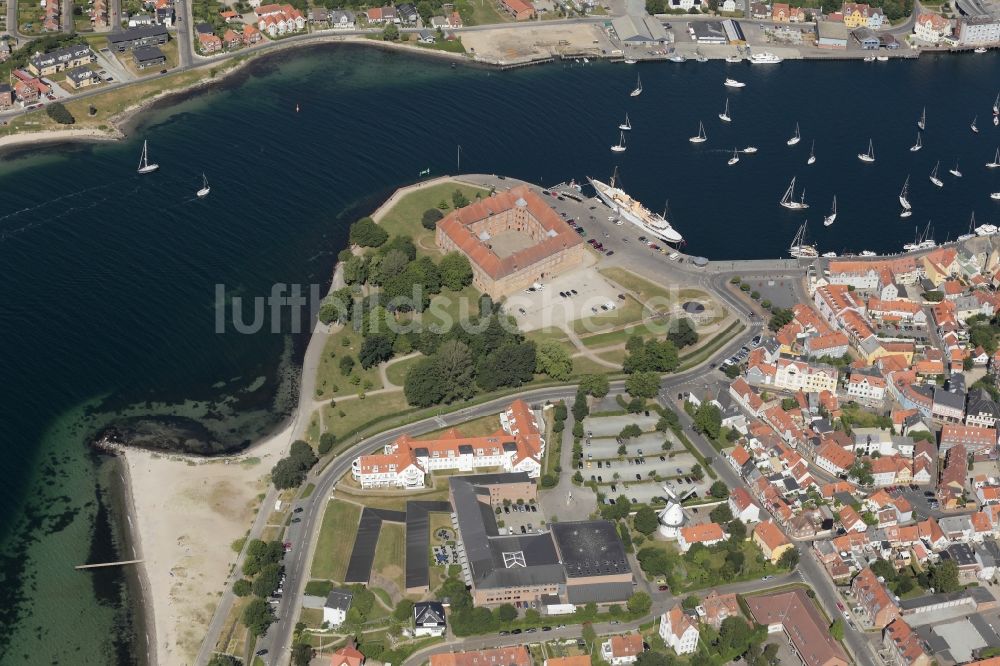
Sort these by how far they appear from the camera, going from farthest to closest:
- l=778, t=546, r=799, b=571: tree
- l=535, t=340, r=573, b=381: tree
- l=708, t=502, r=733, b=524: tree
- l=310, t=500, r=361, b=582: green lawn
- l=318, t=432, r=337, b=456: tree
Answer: l=535, t=340, r=573, b=381: tree < l=318, t=432, r=337, b=456: tree < l=708, t=502, r=733, b=524: tree < l=778, t=546, r=799, b=571: tree < l=310, t=500, r=361, b=582: green lawn

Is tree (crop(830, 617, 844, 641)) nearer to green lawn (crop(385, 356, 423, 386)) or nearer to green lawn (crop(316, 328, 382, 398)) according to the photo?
green lawn (crop(385, 356, 423, 386))

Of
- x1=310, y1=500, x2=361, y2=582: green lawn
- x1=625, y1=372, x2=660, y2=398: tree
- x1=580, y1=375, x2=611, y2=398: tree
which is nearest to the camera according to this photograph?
x1=310, y1=500, x2=361, y2=582: green lawn

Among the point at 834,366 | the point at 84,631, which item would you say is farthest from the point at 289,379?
the point at 834,366

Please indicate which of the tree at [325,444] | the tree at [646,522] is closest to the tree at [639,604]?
the tree at [646,522]

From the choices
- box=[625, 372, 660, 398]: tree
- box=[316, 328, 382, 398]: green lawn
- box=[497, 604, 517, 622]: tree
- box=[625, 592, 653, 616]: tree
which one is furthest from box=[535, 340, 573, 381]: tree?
box=[497, 604, 517, 622]: tree

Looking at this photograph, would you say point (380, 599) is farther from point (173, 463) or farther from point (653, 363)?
point (653, 363)

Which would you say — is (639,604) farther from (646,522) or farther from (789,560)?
(789,560)

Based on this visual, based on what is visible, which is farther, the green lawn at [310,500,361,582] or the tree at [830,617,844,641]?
the green lawn at [310,500,361,582]
